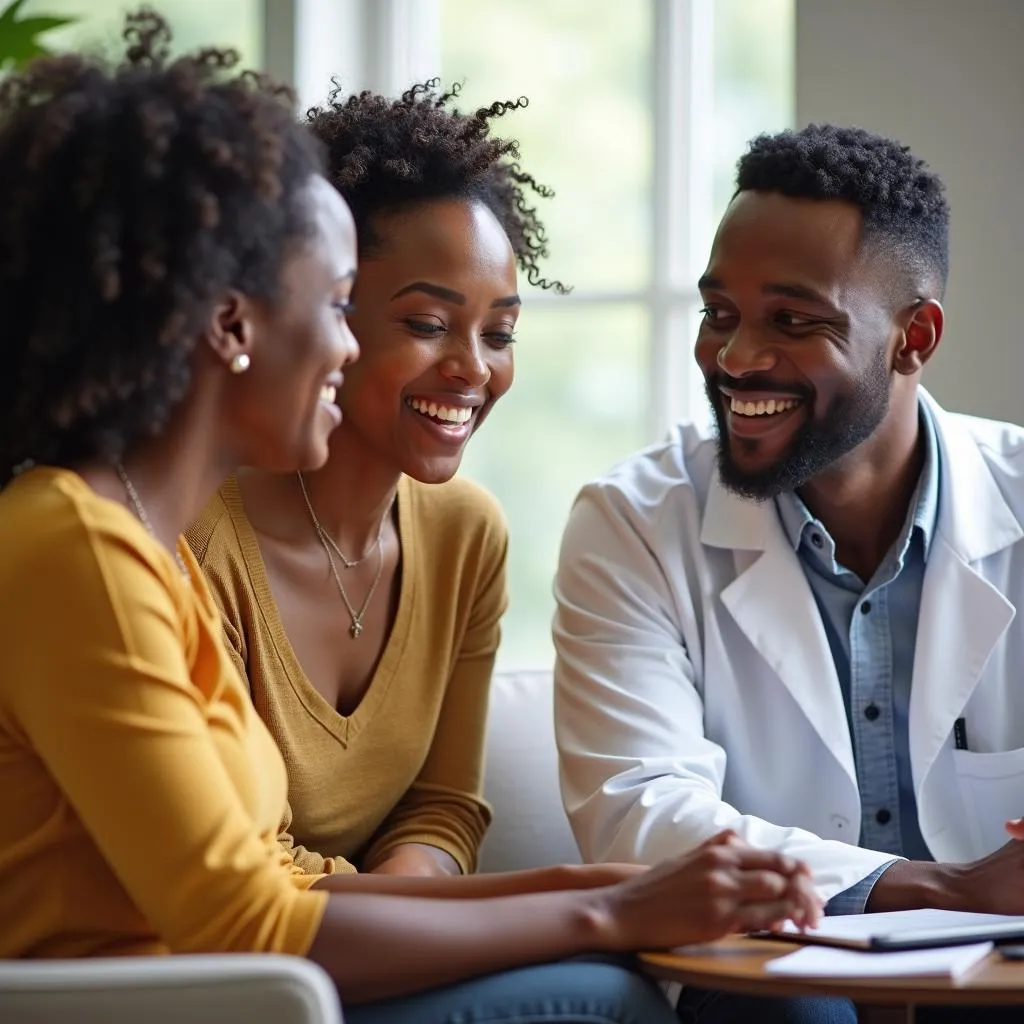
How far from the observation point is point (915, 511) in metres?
2.12

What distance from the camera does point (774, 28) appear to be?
3.12 m

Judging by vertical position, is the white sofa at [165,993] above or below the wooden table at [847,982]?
above

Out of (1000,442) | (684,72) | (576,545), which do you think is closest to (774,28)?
(684,72)

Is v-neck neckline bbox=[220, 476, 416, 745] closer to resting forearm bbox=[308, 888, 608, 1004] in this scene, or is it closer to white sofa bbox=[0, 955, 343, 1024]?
resting forearm bbox=[308, 888, 608, 1004]

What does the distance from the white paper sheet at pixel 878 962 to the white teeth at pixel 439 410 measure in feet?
2.97

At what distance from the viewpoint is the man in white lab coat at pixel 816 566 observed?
6.48ft

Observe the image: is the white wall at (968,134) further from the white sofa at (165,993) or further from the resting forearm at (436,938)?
the white sofa at (165,993)

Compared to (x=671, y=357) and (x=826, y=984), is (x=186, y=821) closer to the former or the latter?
(x=826, y=984)

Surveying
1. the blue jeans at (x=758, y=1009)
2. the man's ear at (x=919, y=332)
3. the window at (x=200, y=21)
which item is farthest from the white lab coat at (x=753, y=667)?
the window at (x=200, y=21)

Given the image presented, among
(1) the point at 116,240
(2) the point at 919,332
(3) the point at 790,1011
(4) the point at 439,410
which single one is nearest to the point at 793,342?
(2) the point at 919,332

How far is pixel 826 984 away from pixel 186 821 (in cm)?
54

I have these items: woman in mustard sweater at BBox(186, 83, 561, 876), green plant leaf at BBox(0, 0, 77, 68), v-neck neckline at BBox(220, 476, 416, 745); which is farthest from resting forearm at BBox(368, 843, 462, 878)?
green plant leaf at BBox(0, 0, 77, 68)

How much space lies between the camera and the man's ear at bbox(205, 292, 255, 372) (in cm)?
133

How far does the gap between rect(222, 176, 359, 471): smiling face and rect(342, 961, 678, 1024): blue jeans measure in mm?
501
